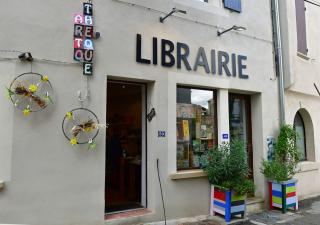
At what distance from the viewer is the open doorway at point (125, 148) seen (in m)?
6.43

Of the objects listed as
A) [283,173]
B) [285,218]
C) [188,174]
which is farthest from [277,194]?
[188,174]

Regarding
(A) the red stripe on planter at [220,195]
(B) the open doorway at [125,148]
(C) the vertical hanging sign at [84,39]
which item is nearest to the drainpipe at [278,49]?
(A) the red stripe on planter at [220,195]

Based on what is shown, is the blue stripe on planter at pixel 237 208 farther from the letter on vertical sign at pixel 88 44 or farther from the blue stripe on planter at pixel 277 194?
the letter on vertical sign at pixel 88 44

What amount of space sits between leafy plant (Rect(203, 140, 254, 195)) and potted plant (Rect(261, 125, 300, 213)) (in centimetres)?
120

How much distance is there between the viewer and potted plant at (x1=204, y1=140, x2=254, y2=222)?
625 cm

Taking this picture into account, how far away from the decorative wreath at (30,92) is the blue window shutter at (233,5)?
4.63 meters

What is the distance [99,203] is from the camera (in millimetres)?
5395

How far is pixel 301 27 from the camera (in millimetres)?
9398

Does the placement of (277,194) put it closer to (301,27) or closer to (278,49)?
(278,49)

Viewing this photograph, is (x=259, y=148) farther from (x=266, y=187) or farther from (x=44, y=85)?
(x=44, y=85)

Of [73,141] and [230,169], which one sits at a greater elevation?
[73,141]

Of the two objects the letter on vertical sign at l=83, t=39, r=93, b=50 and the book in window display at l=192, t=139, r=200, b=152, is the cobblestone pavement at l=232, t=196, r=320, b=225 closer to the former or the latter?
the book in window display at l=192, t=139, r=200, b=152

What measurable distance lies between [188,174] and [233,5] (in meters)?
4.21

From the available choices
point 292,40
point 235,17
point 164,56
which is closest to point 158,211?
point 164,56
